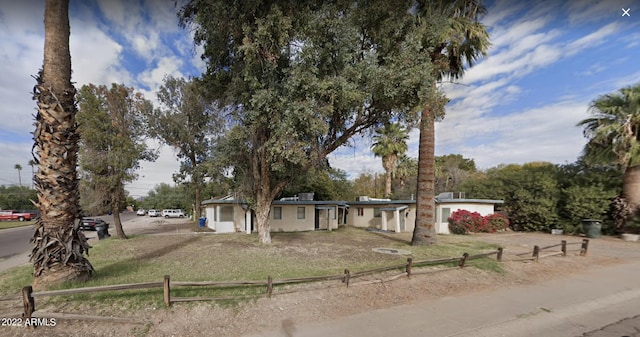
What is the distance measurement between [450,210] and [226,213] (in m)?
16.3

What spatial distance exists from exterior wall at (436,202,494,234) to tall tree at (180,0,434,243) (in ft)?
41.3

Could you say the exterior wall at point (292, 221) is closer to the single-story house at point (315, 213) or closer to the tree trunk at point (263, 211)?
the single-story house at point (315, 213)

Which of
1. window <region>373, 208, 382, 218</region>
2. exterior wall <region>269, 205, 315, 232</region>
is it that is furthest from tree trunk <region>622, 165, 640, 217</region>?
exterior wall <region>269, 205, 315, 232</region>

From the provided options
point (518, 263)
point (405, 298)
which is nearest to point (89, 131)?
point (405, 298)

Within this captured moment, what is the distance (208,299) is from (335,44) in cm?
787

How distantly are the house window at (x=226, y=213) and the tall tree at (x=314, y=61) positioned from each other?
1164cm

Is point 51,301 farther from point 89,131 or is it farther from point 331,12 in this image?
point 89,131

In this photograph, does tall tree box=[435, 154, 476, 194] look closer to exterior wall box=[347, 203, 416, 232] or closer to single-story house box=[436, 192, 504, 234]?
single-story house box=[436, 192, 504, 234]

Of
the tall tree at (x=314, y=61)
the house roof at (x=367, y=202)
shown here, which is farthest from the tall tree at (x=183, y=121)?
the tall tree at (x=314, y=61)

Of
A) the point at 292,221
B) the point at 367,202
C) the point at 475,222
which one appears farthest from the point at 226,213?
the point at 475,222

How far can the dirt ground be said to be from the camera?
14.6ft

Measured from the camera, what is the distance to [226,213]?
20.2 meters

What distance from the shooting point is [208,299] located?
526 centimetres

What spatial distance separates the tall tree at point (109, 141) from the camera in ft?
45.3
